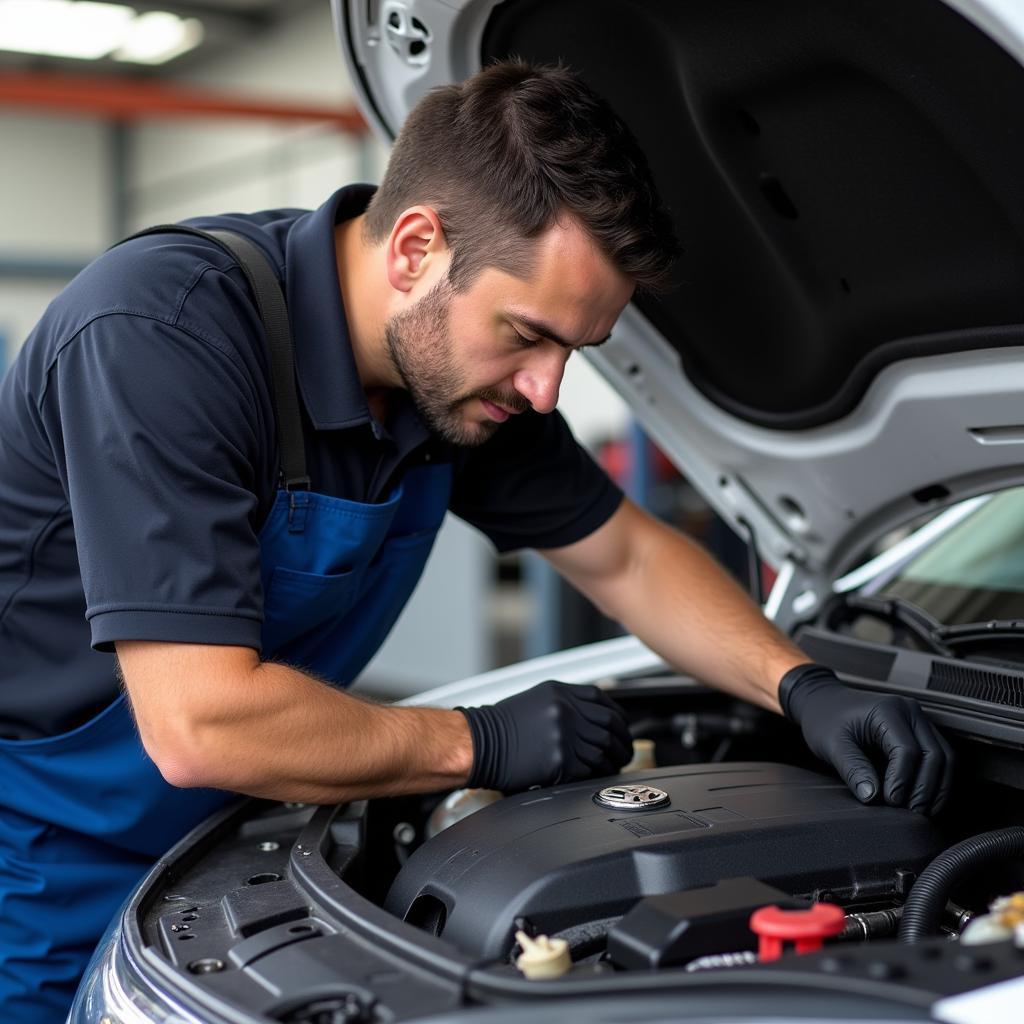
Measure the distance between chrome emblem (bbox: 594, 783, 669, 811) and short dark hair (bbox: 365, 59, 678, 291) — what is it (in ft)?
1.79

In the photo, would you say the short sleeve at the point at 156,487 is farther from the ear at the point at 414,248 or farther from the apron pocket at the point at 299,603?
the ear at the point at 414,248

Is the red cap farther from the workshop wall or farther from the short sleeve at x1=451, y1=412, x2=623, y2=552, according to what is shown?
the workshop wall

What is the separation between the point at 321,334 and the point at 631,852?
688mm

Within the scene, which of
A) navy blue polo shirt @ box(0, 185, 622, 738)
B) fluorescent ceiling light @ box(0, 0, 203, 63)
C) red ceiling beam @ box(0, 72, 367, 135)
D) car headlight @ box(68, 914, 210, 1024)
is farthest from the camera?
fluorescent ceiling light @ box(0, 0, 203, 63)

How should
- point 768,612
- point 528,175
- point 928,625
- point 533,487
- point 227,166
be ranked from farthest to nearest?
point 227,166 < point 768,612 < point 533,487 < point 928,625 < point 528,175

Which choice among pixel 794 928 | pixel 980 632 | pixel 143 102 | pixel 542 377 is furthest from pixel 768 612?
pixel 143 102

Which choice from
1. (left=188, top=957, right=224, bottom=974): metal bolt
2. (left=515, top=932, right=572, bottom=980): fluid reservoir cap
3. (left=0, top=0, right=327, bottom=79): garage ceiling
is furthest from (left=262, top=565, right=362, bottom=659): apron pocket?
(left=0, top=0, right=327, bottom=79): garage ceiling

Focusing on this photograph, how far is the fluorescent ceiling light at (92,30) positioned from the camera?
8188 mm

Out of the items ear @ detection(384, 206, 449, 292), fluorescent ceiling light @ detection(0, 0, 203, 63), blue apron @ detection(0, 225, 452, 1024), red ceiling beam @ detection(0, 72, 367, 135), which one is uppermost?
fluorescent ceiling light @ detection(0, 0, 203, 63)

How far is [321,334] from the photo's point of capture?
1488mm

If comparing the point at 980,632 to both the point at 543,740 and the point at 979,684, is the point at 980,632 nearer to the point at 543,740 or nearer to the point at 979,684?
the point at 979,684

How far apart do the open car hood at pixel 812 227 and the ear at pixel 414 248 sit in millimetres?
250

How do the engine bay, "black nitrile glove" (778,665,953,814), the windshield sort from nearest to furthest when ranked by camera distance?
the engine bay < "black nitrile glove" (778,665,953,814) < the windshield

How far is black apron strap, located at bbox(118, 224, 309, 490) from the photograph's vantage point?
1.42 metres
